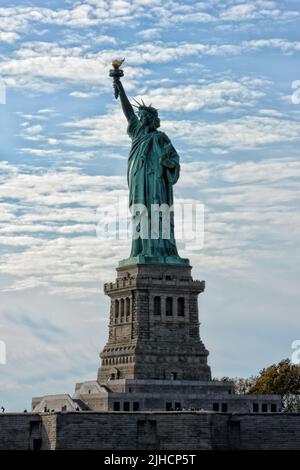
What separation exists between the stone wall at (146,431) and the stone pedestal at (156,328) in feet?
55.8

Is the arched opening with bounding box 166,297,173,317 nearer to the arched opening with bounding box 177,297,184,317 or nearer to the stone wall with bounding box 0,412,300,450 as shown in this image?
the arched opening with bounding box 177,297,184,317

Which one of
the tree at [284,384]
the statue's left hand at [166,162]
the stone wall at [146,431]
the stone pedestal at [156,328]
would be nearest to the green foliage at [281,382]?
the tree at [284,384]

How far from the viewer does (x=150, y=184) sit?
126m

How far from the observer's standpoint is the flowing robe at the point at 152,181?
4921 inches

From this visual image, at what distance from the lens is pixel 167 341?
12181cm

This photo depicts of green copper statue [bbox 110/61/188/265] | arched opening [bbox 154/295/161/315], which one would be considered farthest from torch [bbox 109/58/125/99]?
arched opening [bbox 154/295/161/315]

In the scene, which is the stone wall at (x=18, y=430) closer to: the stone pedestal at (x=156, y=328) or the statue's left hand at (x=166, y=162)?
the stone pedestal at (x=156, y=328)

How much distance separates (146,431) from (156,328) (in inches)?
815

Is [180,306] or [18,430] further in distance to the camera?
[180,306]

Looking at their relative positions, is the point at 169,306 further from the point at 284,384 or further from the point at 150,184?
the point at 284,384

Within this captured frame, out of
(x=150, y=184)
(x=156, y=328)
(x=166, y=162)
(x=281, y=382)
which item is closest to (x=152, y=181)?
(x=150, y=184)

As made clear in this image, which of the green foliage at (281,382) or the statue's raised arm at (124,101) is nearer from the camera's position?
the statue's raised arm at (124,101)
